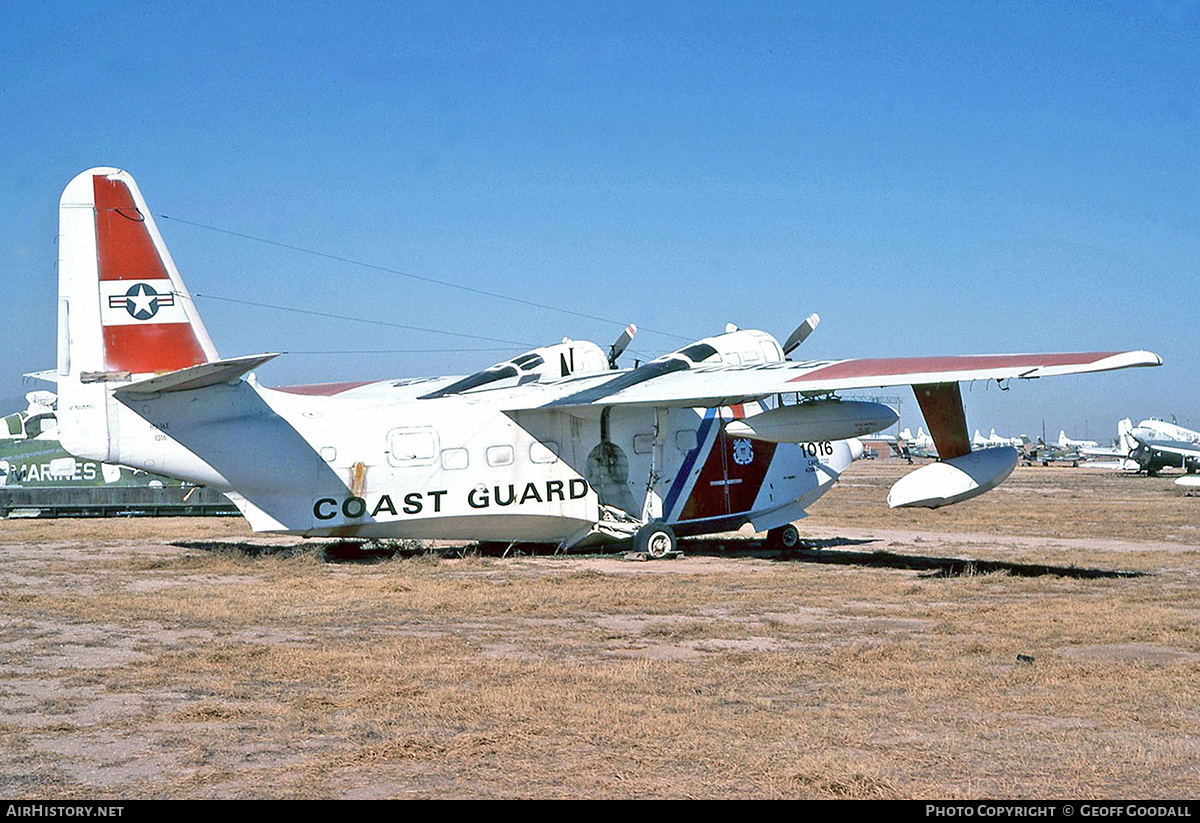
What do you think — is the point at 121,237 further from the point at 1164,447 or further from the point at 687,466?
the point at 1164,447

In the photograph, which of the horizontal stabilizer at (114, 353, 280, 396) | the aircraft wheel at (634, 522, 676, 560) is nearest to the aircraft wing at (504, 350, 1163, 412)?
the aircraft wheel at (634, 522, 676, 560)

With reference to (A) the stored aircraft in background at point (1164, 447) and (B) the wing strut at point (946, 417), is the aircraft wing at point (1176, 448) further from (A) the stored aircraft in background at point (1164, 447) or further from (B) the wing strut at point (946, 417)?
(B) the wing strut at point (946, 417)

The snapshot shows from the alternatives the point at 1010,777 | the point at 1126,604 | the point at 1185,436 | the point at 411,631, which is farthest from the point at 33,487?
the point at 1185,436

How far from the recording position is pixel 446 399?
21156 millimetres

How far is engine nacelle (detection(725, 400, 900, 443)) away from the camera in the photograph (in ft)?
67.1

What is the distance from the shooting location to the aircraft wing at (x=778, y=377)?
15930 millimetres

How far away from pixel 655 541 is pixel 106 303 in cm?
1029

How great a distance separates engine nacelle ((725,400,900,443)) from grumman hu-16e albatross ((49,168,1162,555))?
39 millimetres

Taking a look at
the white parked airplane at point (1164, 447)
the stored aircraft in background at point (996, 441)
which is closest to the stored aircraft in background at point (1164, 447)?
the white parked airplane at point (1164, 447)

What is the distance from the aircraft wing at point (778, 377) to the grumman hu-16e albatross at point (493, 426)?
0.17 ft

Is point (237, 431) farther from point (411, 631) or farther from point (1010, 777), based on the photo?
point (1010, 777)

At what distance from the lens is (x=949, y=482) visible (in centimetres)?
1886

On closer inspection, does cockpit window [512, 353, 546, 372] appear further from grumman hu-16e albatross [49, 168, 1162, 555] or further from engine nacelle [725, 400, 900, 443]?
engine nacelle [725, 400, 900, 443]
